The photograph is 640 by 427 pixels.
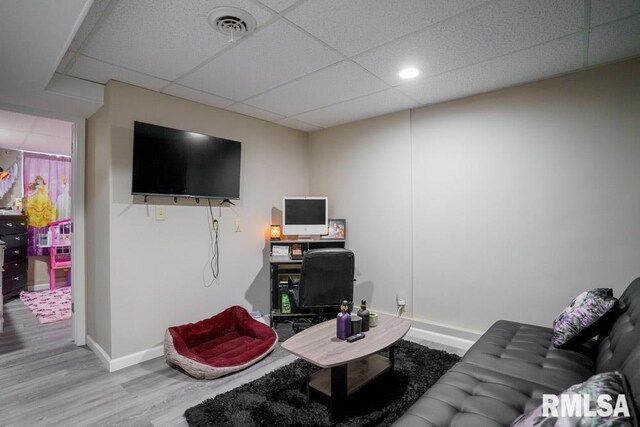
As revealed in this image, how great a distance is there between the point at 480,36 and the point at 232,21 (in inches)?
59.6

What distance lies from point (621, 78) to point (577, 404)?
257cm

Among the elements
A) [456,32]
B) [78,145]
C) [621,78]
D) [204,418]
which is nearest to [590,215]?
[621,78]

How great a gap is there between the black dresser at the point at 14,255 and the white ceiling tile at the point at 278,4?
224 inches

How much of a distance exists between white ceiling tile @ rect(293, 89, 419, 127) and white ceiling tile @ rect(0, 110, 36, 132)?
10.1ft

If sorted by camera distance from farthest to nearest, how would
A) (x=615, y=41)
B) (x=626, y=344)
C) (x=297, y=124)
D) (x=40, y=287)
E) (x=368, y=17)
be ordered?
(x=40, y=287) → (x=297, y=124) → (x=615, y=41) → (x=368, y=17) → (x=626, y=344)

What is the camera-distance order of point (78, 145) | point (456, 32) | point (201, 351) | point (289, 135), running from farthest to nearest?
point (289, 135)
point (78, 145)
point (201, 351)
point (456, 32)

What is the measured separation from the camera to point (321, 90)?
2852 millimetres

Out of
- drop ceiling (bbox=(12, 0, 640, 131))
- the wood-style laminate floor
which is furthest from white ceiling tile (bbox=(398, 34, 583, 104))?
the wood-style laminate floor

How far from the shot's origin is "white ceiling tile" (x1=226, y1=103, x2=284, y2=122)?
A: 3.31 m

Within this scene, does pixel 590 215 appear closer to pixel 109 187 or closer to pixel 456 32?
pixel 456 32

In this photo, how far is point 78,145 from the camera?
3037mm

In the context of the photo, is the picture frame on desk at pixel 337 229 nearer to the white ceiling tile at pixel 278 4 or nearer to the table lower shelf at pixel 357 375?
the table lower shelf at pixel 357 375

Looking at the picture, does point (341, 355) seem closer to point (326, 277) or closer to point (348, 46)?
point (326, 277)

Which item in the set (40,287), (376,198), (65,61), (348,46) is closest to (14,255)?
(40,287)
